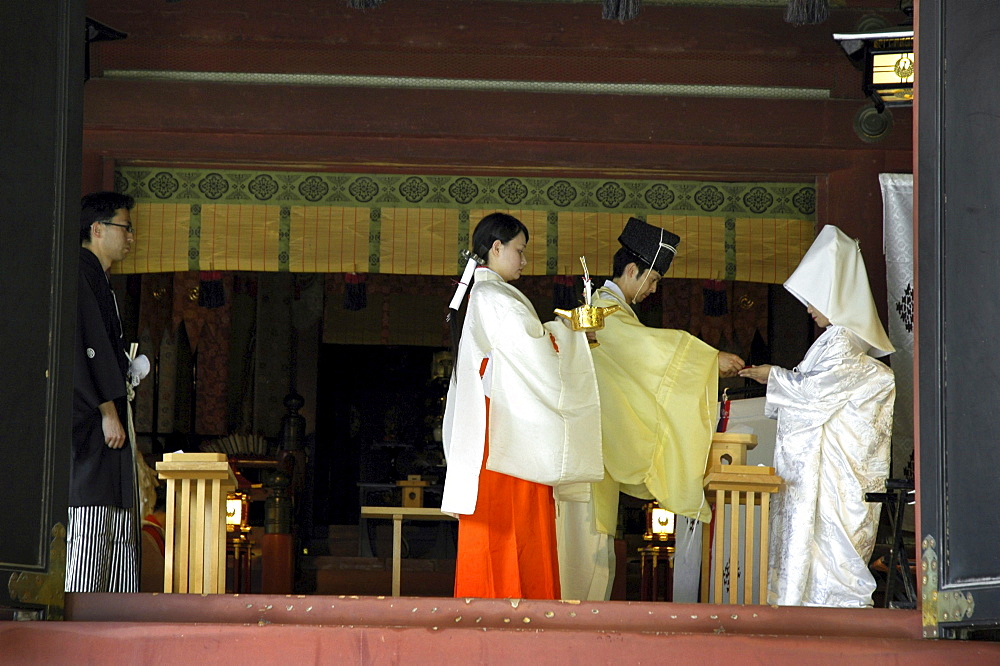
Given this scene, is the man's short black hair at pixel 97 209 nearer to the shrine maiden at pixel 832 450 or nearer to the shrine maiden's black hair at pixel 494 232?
the shrine maiden's black hair at pixel 494 232

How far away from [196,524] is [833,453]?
2561mm

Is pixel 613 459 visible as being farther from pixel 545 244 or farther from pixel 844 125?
pixel 844 125

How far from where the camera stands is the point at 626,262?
536cm

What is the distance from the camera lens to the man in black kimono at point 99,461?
13.2 ft

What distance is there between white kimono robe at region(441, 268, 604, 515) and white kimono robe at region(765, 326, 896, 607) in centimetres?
96

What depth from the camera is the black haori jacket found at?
4043 mm

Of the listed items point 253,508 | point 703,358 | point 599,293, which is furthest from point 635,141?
point 253,508

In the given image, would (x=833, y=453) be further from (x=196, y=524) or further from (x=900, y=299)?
(x=196, y=524)

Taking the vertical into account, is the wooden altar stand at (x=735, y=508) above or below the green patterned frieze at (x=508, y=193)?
below

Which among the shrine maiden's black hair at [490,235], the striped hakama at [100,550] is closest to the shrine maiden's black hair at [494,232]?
the shrine maiden's black hair at [490,235]

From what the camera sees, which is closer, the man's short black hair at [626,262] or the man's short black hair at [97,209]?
the man's short black hair at [97,209]

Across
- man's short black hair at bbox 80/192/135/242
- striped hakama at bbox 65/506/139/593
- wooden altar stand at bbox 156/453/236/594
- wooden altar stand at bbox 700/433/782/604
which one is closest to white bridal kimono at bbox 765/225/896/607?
wooden altar stand at bbox 700/433/782/604

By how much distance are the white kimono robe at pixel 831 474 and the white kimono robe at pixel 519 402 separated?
0.96 metres

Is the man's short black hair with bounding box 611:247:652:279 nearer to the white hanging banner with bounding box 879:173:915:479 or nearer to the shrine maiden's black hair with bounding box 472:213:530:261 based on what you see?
the shrine maiden's black hair with bounding box 472:213:530:261
